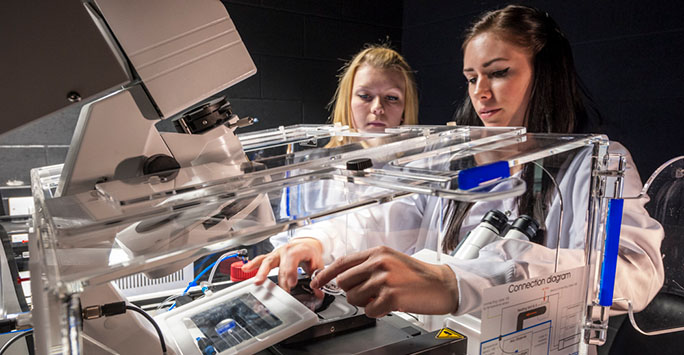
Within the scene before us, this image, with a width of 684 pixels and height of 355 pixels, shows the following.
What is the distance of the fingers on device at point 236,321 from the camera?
1.98 ft

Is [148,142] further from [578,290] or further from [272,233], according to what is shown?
[578,290]

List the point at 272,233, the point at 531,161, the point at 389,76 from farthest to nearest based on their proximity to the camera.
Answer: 1. the point at 389,76
2. the point at 531,161
3. the point at 272,233

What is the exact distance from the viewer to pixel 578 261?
2.52 feet

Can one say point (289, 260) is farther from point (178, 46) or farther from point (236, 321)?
point (178, 46)

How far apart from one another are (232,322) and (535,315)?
1.64 feet

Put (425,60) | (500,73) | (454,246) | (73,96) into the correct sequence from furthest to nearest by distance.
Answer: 1. (425,60)
2. (500,73)
3. (454,246)
4. (73,96)

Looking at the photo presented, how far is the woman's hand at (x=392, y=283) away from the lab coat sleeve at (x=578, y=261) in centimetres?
3

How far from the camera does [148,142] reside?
0.59 meters

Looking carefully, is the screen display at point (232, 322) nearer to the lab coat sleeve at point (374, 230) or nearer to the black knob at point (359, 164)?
the black knob at point (359, 164)

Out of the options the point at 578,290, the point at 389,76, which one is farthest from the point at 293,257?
the point at 389,76

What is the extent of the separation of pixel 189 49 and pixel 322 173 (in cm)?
23

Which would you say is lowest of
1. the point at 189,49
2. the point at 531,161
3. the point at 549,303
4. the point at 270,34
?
the point at 549,303

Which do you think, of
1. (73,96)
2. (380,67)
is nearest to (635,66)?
(380,67)

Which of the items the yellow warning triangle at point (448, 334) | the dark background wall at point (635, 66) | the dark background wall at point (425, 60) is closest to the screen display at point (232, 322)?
the yellow warning triangle at point (448, 334)
